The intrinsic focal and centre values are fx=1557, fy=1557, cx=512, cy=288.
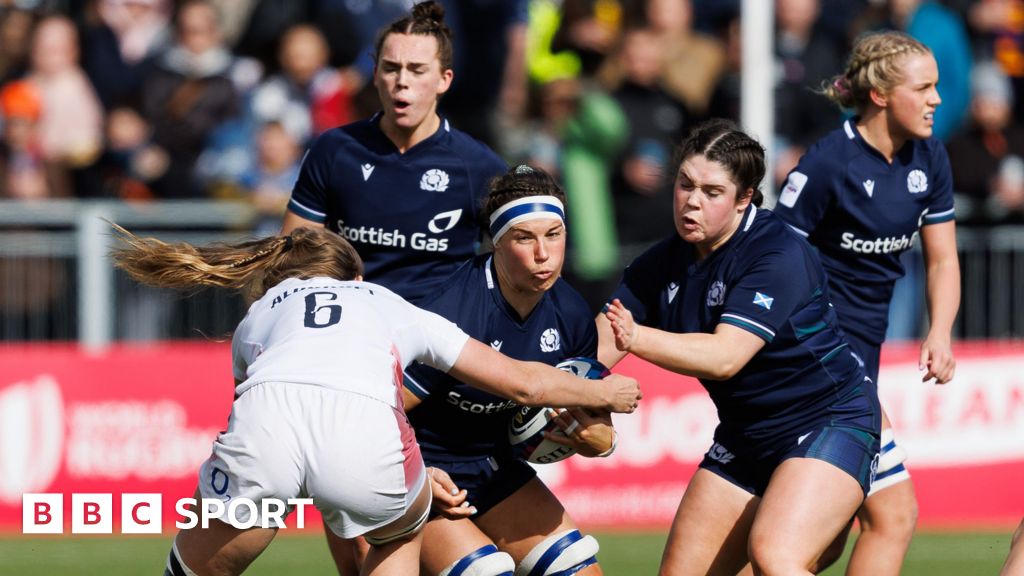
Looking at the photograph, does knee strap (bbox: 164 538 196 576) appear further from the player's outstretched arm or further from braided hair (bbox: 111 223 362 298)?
the player's outstretched arm

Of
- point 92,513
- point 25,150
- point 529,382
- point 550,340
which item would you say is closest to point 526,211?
point 550,340

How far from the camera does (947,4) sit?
11414mm

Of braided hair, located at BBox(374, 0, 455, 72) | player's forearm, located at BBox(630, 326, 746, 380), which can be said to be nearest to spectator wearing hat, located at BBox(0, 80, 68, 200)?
braided hair, located at BBox(374, 0, 455, 72)

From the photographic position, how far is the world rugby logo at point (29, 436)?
385 inches

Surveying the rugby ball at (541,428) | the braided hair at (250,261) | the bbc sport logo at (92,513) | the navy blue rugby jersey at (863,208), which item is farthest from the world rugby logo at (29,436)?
the navy blue rugby jersey at (863,208)

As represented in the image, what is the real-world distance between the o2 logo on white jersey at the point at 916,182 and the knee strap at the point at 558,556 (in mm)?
2072

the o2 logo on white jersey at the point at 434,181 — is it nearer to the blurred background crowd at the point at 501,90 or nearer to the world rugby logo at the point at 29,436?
the blurred background crowd at the point at 501,90

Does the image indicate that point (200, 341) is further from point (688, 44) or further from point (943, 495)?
point (943, 495)

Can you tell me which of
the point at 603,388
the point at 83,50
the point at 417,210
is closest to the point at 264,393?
the point at 603,388

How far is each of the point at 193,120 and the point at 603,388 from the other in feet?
23.9

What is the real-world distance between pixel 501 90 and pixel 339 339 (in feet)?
23.9

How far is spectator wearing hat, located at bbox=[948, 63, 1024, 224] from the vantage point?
1095 cm

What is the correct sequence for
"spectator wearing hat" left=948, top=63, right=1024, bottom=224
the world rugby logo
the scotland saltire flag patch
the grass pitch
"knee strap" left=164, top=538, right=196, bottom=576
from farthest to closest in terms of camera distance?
"spectator wearing hat" left=948, top=63, right=1024, bottom=224 → the world rugby logo → the grass pitch → the scotland saltire flag patch → "knee strap" left=164, top=538, right=196, bottom=576

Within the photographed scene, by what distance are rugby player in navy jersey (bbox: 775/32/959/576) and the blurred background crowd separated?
426cm
